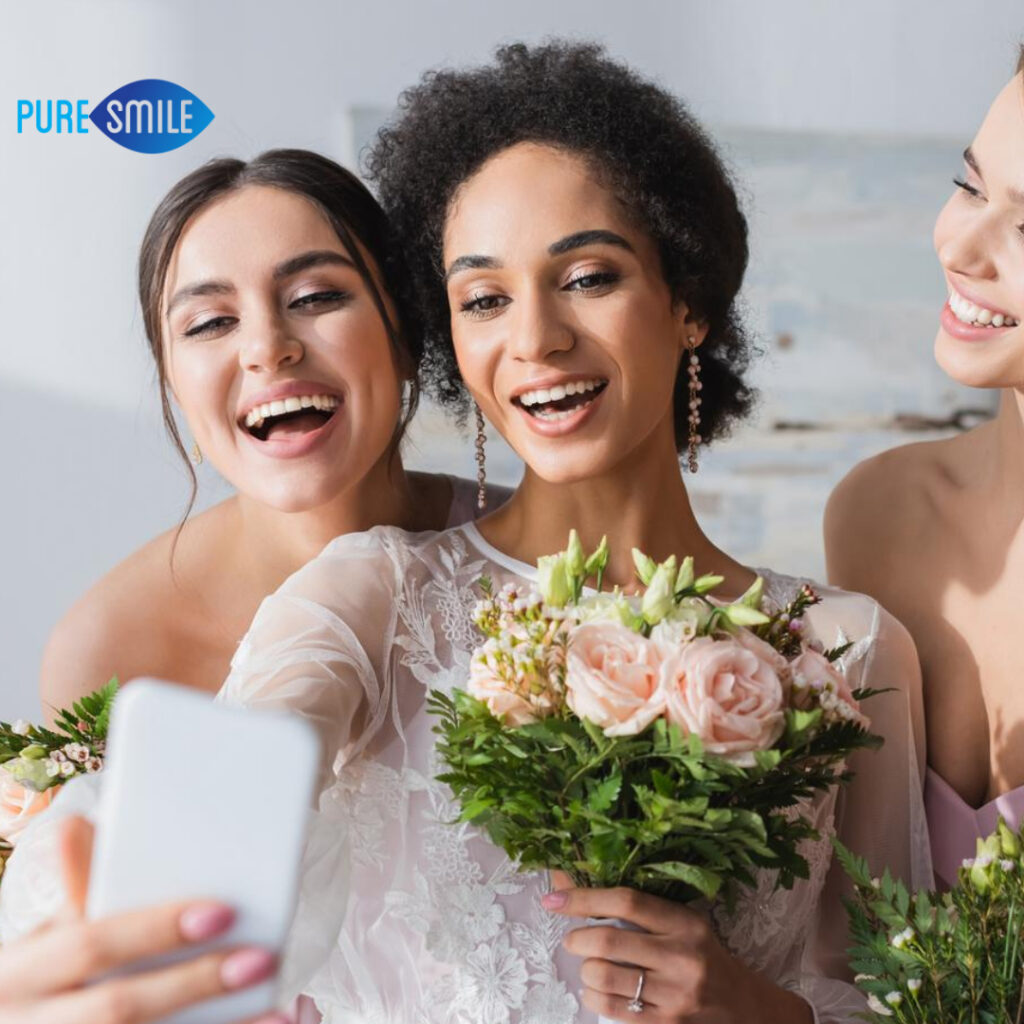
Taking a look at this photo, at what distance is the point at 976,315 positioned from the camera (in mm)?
2164

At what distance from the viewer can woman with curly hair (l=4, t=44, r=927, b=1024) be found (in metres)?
1.85

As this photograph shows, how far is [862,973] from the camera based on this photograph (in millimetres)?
1755

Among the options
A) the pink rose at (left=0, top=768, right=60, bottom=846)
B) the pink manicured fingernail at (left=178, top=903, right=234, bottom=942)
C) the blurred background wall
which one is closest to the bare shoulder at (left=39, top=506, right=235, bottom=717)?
the pink rose at (left=0, top=768, right=60, bottom=846)

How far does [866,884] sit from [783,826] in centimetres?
24

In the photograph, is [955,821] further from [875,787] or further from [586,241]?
[586,241]

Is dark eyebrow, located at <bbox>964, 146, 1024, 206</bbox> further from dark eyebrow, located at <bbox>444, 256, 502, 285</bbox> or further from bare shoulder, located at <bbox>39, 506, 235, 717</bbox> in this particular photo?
bare shoulder, located at <bbox>39, 506, 235, 717</bbox>

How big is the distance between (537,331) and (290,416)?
51cm

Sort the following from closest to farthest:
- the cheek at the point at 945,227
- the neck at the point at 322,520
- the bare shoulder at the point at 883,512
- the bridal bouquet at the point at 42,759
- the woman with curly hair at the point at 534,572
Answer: the woman with curly hair at the point at 534,572 → the bridal bouquet at the point at 42,759 → the cheek at the point at 945,227 → the neck at the point at 322,520 → the bare shoulder at the point at 883,512

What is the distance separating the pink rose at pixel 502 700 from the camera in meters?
1.54

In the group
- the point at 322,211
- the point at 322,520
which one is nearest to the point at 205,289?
the point at 322,211

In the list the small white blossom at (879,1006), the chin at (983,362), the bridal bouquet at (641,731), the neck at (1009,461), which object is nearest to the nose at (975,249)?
the chin at (983,362)

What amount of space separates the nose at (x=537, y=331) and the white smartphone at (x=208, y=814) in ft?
2.98

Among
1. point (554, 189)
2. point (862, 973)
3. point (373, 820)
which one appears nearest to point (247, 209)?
point (554, 189)

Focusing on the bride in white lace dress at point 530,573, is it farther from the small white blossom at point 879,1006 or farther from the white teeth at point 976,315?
the white teeth at point 976,315
